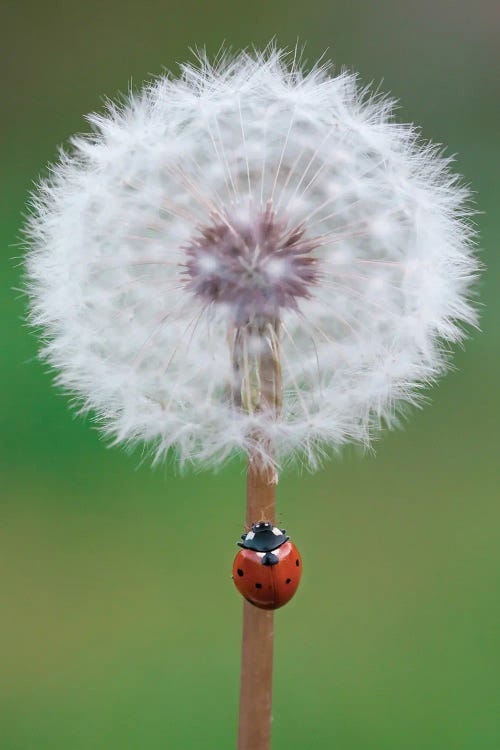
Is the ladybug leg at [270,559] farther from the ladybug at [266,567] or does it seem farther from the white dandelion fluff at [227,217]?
the white dandelion fluff at [227,217]

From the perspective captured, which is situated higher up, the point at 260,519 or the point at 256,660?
the point at 260,519

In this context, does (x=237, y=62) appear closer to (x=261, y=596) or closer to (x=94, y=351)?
(x=94, y=351)

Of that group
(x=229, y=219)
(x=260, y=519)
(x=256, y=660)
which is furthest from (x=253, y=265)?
(x=256, y=660)

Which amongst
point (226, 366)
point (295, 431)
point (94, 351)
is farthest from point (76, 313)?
point (295, 431)

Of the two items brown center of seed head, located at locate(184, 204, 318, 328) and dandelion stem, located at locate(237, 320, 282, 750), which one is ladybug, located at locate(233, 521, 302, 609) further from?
brown center of seed head, located at locate(184, 204, 318, 328)

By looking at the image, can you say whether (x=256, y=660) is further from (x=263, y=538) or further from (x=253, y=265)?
(x=253, y=265)
